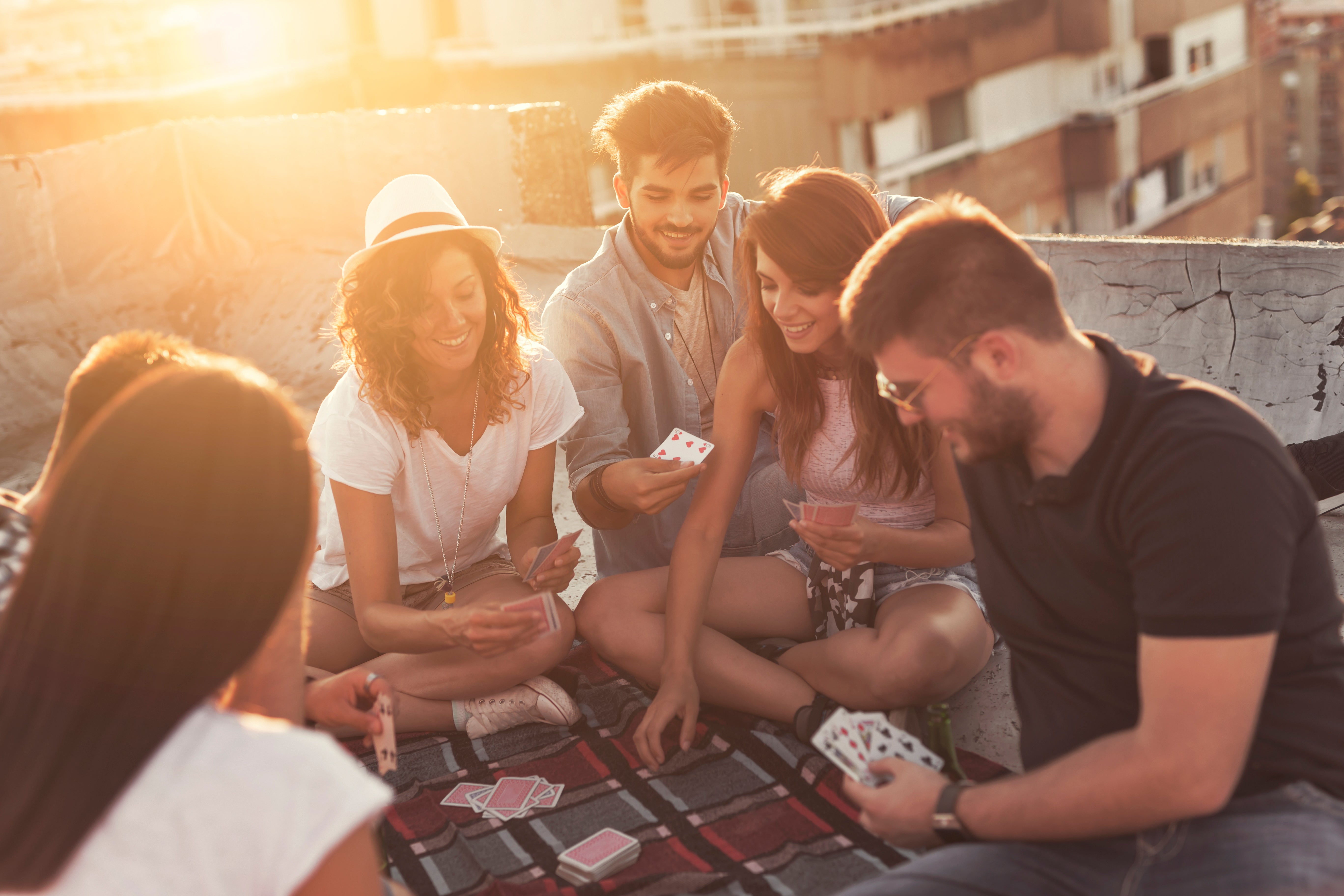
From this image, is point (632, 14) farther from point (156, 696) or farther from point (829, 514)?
point (156, 696)

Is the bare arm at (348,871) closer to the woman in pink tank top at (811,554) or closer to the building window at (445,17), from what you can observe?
the woman in pink tank top at (811,554)

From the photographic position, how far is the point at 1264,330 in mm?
3951

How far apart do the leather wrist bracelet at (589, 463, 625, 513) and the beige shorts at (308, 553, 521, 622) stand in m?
0.33

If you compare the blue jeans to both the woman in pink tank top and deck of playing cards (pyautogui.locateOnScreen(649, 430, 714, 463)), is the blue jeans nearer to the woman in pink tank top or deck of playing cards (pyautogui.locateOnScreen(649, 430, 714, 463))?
the woman in pink tank top

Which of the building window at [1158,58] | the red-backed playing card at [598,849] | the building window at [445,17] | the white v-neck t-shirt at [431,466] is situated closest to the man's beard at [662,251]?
the white v-neck t-shirt at [431,466]

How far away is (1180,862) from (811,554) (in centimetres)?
160

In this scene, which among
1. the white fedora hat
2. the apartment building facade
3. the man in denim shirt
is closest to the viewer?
the white fedora hat

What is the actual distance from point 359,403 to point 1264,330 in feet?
10.2

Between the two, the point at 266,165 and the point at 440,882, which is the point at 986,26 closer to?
the point at 266,165

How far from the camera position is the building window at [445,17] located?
24.8m

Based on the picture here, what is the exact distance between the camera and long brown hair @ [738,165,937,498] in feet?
9.11


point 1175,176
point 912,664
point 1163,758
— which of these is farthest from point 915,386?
point 1175,176

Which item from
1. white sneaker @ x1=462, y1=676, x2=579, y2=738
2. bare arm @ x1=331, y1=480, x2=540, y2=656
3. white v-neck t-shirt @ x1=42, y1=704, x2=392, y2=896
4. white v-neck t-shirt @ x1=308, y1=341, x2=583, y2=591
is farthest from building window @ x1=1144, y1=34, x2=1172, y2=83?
white v-neck t-shirt @ x1=42, y1=704, x2=392, y2=896

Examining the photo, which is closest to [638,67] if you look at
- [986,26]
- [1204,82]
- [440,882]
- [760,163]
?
[760,163]
